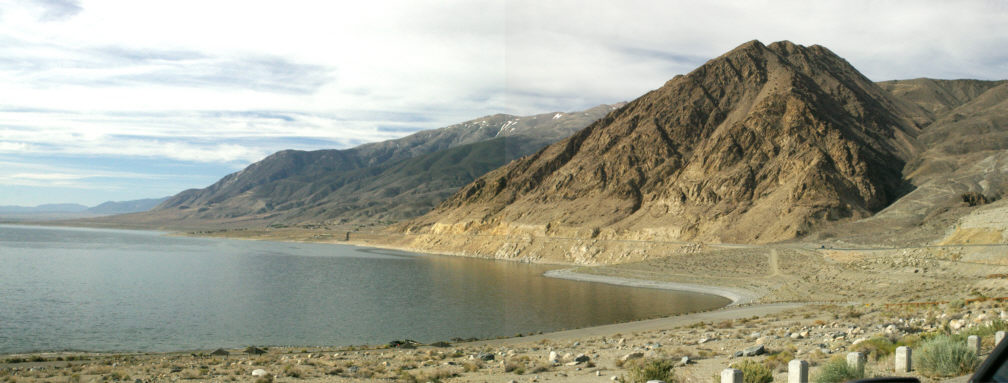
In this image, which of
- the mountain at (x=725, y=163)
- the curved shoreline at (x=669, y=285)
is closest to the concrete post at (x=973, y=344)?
the curved shoreline at (x=669, y=285)

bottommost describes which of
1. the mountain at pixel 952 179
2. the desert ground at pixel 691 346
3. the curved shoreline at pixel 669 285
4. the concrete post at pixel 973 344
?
the curved shoreline at pixel 669 285

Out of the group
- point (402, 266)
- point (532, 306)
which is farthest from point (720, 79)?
point (532, 306)

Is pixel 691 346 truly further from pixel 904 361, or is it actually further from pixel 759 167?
pixel 759 167

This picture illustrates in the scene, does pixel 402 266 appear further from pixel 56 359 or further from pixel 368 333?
pixel 56 359

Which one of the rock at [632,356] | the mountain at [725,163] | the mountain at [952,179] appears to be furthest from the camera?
the mountain at [725,163]

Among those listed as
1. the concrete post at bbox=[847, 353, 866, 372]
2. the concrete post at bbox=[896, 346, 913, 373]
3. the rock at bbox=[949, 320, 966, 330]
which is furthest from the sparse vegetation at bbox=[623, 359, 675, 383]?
the rock at bbox=[949, 320, 966, 330]

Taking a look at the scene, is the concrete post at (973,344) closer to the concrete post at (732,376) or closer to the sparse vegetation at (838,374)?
the sparse vegetation at (838,374)
